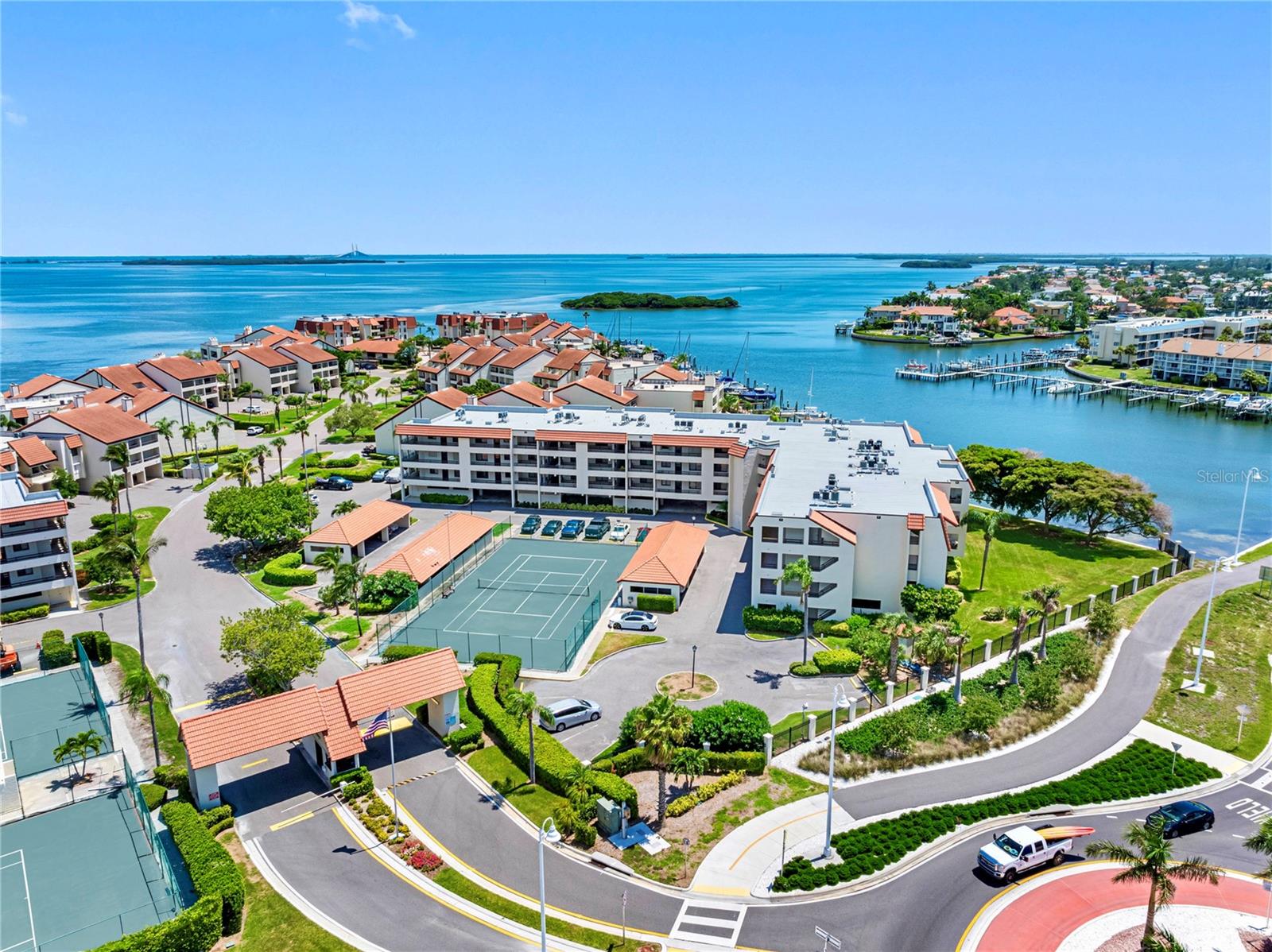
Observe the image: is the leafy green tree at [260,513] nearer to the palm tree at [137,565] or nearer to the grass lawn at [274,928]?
the palm tree at [137,565]

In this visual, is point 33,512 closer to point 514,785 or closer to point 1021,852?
point 514,785

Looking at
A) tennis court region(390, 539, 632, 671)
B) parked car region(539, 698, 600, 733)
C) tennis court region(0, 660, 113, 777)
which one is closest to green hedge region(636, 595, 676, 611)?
tennis court region(390, 539, 632, 671)

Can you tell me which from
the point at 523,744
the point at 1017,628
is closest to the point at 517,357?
the point at 1017,628

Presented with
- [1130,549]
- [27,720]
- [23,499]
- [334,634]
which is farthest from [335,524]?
[1130,549]

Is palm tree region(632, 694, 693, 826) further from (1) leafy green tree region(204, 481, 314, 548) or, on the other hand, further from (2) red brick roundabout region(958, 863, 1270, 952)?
(1) leafy green tree region(204, 481, 314, 548)

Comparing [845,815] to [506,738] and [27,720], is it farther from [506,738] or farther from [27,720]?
[27,720]

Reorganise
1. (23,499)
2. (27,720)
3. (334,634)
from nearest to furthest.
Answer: (27,720) → (334,634) → (23,499)
